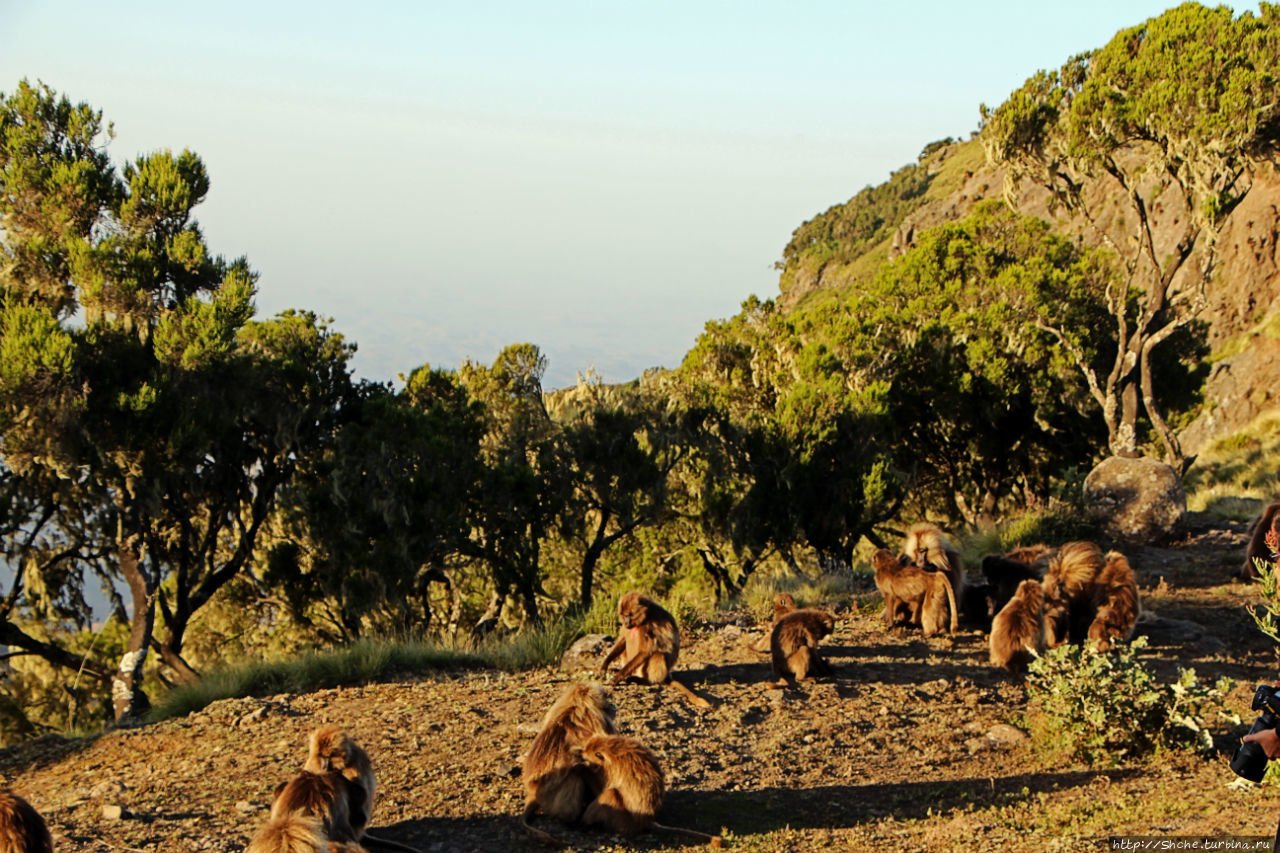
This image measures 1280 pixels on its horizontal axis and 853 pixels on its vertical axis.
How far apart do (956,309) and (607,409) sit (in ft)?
39.8

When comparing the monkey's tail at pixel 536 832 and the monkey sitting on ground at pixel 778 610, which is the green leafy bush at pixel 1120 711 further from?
the monkey's tail at pixel 536 832

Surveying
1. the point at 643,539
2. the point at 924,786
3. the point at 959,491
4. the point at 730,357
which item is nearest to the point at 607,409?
the point at 643,539

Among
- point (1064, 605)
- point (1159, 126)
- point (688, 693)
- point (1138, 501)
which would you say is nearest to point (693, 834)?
point (688, 693)

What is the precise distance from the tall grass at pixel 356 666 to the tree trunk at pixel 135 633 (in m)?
6.47

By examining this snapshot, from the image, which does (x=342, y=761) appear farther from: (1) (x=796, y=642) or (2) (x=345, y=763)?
(1) (x=796, y=642)

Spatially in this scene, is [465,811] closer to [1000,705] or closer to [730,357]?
[1000,705]

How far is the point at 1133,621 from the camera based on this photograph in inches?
408

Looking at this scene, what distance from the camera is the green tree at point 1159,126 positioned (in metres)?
20.4

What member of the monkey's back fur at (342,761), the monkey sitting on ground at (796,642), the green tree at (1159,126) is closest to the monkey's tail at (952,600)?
the monkey sitting on ground at (796,642)

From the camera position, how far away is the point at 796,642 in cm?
977

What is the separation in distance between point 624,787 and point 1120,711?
392cm

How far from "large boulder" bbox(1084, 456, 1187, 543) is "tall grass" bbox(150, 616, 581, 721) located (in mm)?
8525

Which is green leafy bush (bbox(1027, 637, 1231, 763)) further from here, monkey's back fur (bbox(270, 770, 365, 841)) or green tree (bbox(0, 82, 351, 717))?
green tree (bbox(0, 82, 351, 717))

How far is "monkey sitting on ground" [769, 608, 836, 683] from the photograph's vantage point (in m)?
9.70
